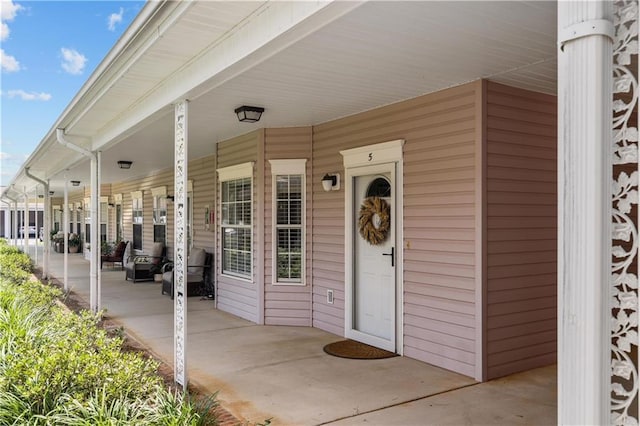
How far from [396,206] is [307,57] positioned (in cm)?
208

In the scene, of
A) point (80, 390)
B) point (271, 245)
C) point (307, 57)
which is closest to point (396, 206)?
point (307, 57)

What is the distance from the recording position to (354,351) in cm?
532

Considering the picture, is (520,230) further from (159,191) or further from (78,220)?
(78,220)

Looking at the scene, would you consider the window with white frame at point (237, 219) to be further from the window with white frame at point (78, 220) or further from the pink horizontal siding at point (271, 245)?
the window with white frame at point (78, 220)

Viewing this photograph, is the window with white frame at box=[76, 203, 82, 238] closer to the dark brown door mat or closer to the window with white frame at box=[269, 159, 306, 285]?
the window with white frame at box=[269, 159, 306, 285]

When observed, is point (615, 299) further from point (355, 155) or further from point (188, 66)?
point (355, 155)

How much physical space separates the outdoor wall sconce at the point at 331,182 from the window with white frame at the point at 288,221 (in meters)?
0.55

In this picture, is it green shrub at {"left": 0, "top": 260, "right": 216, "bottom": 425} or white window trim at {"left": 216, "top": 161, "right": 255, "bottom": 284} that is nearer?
green shrub at {"left": 0, "top": 260, "right": 216, "bottom": 425}

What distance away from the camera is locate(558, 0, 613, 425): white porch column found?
144 cm

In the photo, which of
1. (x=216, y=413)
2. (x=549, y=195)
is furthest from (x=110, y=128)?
(x=549, y=195)

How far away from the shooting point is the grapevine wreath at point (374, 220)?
17.7 ft

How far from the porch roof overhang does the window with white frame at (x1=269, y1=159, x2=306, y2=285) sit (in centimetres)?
81

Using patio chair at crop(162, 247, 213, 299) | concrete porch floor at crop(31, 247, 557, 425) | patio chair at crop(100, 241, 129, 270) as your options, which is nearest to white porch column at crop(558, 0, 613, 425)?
concrete porch floor at crop(31, 247, 557, 425)

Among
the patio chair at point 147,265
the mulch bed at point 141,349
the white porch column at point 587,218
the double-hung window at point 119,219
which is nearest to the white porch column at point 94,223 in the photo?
the mulch bed at point 141,349
